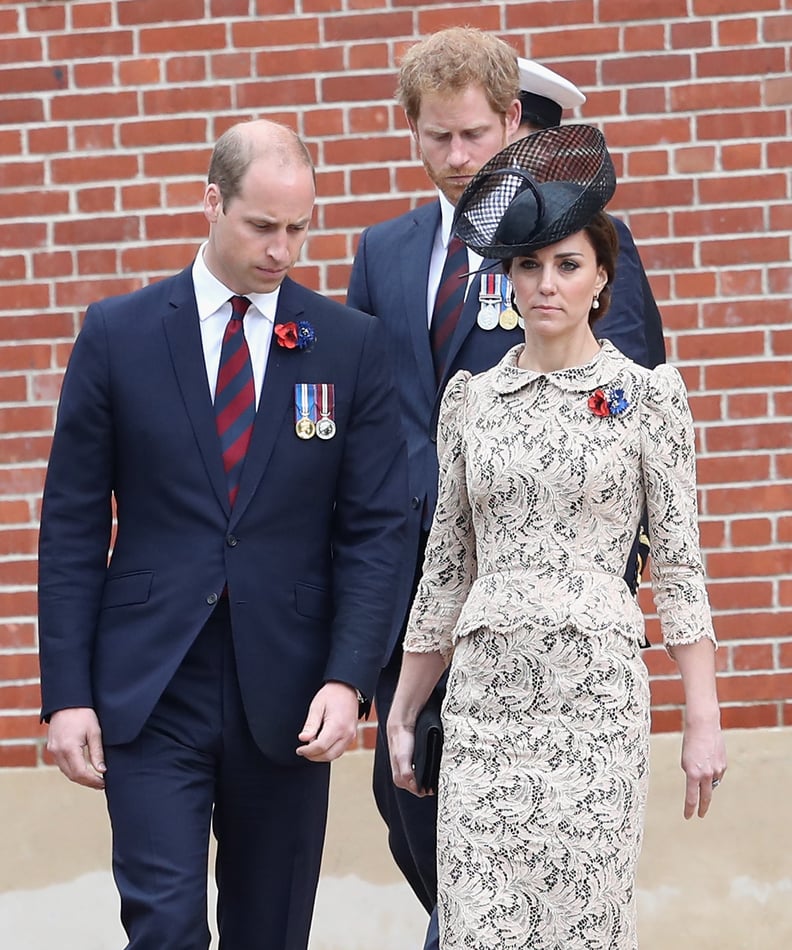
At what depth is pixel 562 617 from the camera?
11.0 ft

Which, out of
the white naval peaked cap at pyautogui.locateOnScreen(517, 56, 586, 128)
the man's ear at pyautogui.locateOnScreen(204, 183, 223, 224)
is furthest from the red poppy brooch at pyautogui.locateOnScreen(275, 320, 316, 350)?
the white naval peaked cap at pyautogui.locateOnScreen(517, 56, 586, 128)

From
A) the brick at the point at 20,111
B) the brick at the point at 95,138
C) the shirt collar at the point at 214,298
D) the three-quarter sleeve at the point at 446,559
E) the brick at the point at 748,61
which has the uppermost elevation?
the brick at the point at 748,61

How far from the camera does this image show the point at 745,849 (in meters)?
5.44

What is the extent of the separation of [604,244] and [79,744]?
144cm

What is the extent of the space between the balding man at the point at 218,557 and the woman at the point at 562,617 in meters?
0.37

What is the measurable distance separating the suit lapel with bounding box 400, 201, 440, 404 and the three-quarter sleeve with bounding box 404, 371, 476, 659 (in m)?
0.43

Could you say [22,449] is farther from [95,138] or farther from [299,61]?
[299,61]

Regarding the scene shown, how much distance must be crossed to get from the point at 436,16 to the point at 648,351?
1.72 metres

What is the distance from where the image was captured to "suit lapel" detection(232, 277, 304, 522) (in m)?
3.70

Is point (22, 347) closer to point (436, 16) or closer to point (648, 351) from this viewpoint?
point (436, 16)

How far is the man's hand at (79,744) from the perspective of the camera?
3.65 metres

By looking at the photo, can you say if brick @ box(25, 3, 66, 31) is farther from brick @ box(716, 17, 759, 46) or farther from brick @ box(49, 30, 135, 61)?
brick @ box(716, 17, 759, 46)

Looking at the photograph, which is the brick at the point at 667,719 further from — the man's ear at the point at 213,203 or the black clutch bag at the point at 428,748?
the man's ear at the point at 213,203

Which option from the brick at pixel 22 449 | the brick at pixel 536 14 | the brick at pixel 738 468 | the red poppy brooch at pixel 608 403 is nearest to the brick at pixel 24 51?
the brick at pixel 22 449
